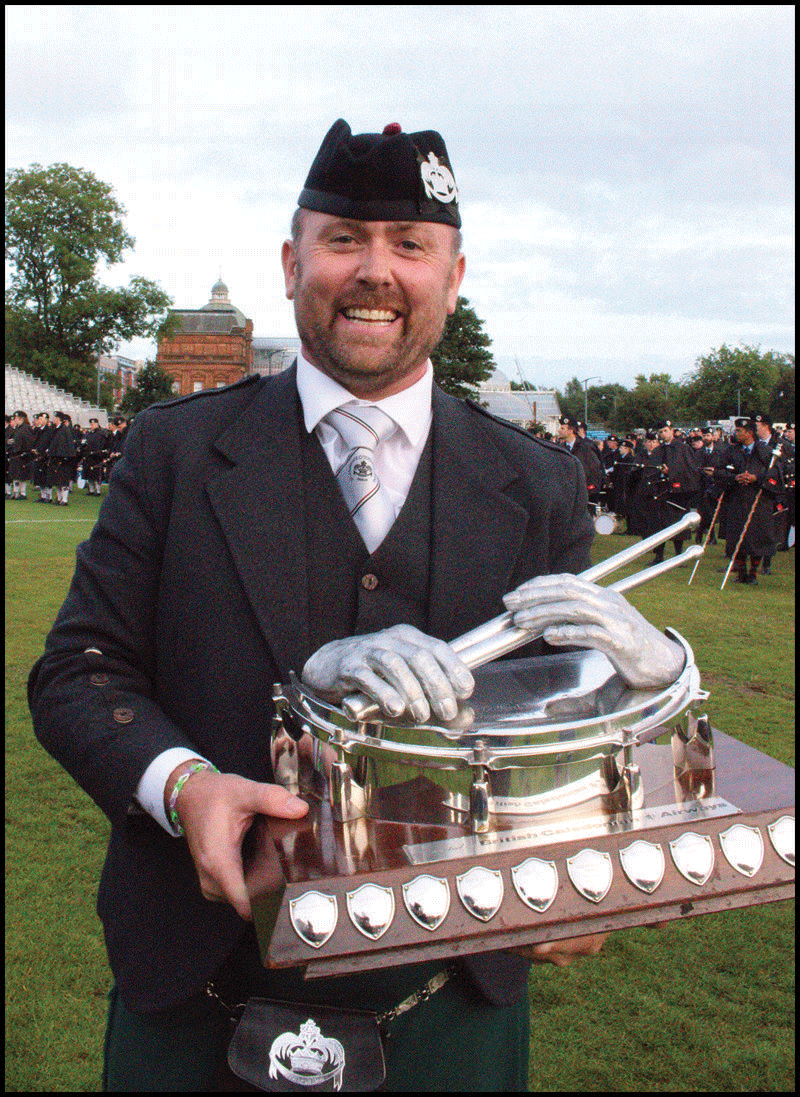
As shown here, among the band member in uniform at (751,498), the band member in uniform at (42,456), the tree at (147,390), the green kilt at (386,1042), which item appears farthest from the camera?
the tree at (147,390)

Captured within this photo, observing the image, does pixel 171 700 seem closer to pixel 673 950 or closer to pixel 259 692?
pixel 259 692

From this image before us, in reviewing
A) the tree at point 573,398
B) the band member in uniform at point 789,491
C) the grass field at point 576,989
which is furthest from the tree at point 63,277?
the tree at point 573,398

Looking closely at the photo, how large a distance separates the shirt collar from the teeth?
166 millimetres

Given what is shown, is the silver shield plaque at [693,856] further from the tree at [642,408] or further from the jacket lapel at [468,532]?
the tree at [642,408]

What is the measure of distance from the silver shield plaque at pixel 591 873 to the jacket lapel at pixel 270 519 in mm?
682

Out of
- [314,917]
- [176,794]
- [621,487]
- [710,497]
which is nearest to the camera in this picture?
[314,917]

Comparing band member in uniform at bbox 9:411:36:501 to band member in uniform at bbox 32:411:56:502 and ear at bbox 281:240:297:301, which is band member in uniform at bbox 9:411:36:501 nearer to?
band member in uniform at bbox 32:411:56:502

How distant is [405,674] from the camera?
1246mm

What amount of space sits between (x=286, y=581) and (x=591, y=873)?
809 millimetres

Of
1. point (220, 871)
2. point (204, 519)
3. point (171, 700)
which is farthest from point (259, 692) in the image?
point (220, 871)

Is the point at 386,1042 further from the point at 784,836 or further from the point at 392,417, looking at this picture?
the point at 392,417

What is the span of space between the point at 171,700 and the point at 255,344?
112 metres

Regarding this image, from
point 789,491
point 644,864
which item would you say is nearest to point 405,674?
point 644,864

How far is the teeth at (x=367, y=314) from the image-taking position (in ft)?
5.56
